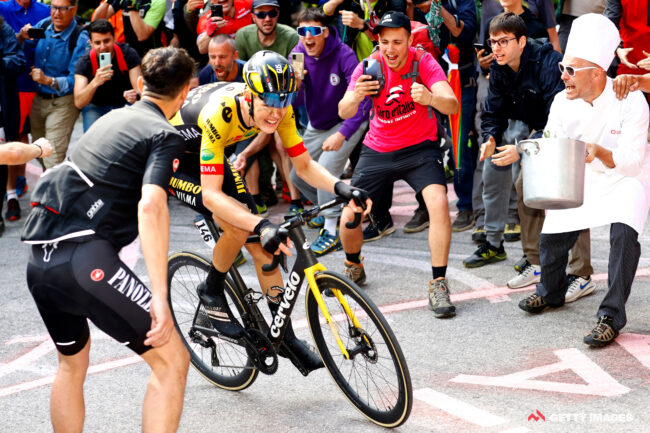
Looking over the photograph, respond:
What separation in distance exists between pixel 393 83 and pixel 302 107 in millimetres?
2832

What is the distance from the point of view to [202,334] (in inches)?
215

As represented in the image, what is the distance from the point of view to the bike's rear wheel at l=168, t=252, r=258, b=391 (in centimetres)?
527

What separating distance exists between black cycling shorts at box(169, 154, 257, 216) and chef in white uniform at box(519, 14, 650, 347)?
7.01 feet

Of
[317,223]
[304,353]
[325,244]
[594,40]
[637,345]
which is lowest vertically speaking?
[317,223]

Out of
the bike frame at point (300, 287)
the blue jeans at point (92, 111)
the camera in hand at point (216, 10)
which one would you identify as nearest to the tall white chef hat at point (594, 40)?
the bike frame at point (300, 287)

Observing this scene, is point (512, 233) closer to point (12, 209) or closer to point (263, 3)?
point (263, 3)

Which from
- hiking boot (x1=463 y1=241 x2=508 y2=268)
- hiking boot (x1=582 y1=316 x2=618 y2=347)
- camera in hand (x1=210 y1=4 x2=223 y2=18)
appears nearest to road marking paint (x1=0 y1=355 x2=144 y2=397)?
hiking boot (x1=582 y1=316 x2=618 y2=347)

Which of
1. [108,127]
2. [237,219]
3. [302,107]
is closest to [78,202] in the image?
[108,127]

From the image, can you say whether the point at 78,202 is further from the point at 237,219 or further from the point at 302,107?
Result: the point at 302,107

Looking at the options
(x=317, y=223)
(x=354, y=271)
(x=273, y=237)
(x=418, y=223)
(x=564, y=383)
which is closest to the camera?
(x=273, y=237)

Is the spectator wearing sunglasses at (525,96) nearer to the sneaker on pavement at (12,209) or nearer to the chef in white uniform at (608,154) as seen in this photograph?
the chef in white uniform at (608,154)

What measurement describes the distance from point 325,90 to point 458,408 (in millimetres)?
4326

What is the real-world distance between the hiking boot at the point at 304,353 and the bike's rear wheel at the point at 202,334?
1.01 feet

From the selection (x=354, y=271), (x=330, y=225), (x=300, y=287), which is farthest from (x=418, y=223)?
(x=300, y=287)
